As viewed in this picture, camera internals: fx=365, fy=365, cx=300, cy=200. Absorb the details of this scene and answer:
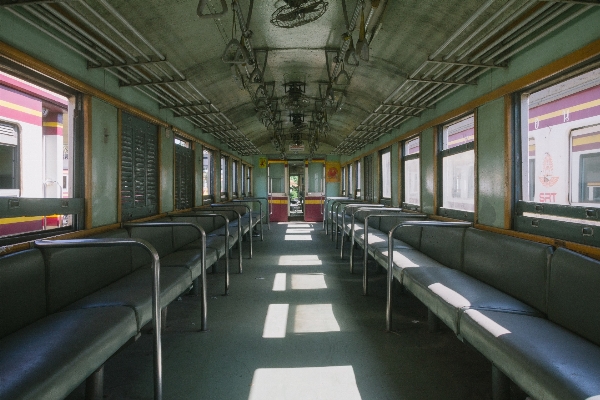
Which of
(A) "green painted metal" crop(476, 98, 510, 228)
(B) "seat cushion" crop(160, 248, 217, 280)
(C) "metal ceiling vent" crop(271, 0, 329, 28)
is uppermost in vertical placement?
(C) "metal ceiling vent" crop(271, 0, 329, 28)

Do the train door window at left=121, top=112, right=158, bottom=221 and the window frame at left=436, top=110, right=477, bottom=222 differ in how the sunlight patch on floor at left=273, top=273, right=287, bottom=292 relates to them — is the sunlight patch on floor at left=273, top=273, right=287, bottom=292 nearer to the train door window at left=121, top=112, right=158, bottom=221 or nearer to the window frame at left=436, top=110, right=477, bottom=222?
the train door window at left=121, top=112, right=158, bottom=221

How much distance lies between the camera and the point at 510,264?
280cm

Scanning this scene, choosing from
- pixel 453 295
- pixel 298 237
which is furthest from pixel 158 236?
pixel 298 237

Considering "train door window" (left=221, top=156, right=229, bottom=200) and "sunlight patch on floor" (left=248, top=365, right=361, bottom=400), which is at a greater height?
"train door window" (left=221, top=156, right=229, bottom=200)

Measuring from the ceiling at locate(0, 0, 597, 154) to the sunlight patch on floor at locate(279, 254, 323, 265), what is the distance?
8.62 ft

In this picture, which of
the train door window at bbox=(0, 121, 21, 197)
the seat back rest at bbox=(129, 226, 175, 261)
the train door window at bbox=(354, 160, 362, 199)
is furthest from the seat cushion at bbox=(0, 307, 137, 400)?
the train door window at bbox=(354, 160, 362, 199)

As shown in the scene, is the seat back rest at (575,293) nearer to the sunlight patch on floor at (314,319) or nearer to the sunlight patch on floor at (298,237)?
the sunlight patch on floor at (314,319)

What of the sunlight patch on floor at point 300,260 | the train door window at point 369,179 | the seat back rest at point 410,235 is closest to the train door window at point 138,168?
the sunlight patch on floor at point 300,260

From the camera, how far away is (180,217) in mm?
5125

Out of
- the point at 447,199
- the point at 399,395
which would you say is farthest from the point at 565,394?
the point at 447,199

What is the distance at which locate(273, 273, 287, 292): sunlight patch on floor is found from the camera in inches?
182

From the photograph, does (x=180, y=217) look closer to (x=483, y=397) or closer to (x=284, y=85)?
(x=284, y=85)

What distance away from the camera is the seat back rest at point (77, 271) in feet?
8.04

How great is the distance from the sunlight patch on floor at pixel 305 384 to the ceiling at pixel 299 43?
2446mm
